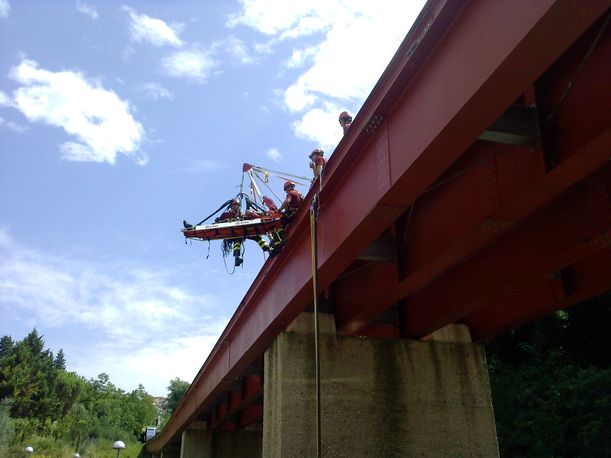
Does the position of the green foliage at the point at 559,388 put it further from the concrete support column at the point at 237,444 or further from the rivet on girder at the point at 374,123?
the rivet on girder at the point at 374,123

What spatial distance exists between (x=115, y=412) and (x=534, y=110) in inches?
3824

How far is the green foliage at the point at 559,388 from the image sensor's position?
698 inches

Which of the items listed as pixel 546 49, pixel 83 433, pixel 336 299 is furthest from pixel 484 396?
pixel 83 433

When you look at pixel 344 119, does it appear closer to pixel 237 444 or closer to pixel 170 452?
pixel 237 444

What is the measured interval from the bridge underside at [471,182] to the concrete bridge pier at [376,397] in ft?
1.25

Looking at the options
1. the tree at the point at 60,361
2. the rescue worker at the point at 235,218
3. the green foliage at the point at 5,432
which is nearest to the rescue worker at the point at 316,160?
the rescue worker at the point at 235,218

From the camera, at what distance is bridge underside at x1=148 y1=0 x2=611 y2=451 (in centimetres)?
396

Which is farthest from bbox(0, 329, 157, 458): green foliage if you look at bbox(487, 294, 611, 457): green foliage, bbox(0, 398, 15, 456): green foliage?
bbox(487, 294, 611, 457): green foliage

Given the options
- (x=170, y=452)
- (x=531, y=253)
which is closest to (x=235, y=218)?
(x=531, y=253)

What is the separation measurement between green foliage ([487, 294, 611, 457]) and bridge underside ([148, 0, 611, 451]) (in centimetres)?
1071

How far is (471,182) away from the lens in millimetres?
5883

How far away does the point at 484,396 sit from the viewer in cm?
917

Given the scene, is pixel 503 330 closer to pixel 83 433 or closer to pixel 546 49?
pixel 546 49

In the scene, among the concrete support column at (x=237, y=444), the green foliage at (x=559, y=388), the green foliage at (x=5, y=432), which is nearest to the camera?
the green foliage at (x=559, y=388)
